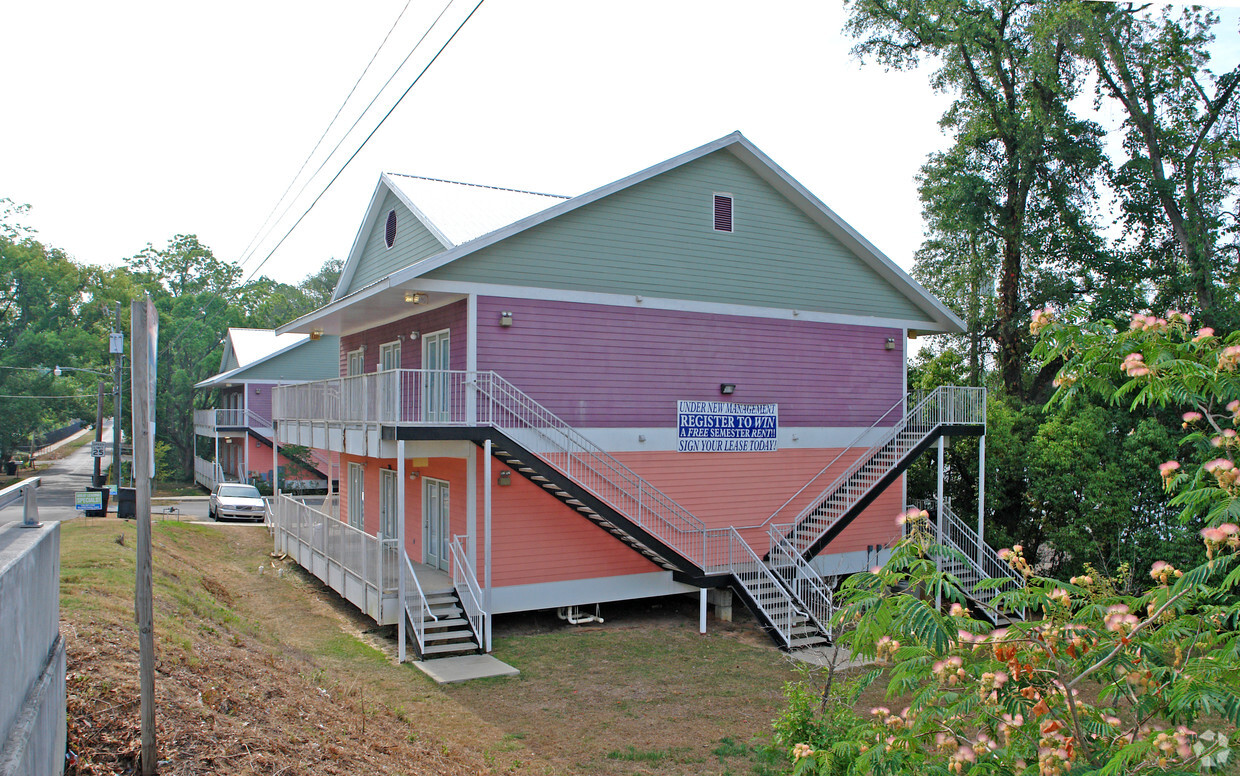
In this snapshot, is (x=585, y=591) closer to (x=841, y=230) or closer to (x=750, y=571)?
(x=750, y=571)

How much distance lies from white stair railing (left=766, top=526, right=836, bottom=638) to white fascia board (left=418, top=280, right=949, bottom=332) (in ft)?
14.9

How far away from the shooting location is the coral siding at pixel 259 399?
130ft

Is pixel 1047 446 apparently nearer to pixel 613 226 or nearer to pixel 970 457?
pixel 970 457

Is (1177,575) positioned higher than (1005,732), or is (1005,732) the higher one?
(1177,575)

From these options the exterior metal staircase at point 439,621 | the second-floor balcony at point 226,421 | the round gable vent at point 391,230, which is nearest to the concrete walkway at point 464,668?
the exterior metal staircase at point 439,621

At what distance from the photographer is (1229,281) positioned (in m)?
21.2

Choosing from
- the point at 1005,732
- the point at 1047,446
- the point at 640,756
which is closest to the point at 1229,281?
the point at 1047,446

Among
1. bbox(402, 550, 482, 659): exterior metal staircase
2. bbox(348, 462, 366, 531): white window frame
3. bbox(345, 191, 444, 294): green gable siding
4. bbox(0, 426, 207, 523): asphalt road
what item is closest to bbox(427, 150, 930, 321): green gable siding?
bbox(345, 191, 444, 294): green gable siding

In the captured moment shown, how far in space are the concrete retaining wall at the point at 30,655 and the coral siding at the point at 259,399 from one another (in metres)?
36.3

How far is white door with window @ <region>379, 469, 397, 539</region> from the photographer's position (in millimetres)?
19266

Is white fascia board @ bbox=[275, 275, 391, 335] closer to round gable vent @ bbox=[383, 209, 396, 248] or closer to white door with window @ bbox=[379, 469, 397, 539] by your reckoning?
round gable vent @ bbox=[383, 209, 396, 248]

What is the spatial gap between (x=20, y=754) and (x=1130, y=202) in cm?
2645

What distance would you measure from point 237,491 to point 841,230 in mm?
23259

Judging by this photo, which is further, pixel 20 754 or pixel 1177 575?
pixel 1177 575
